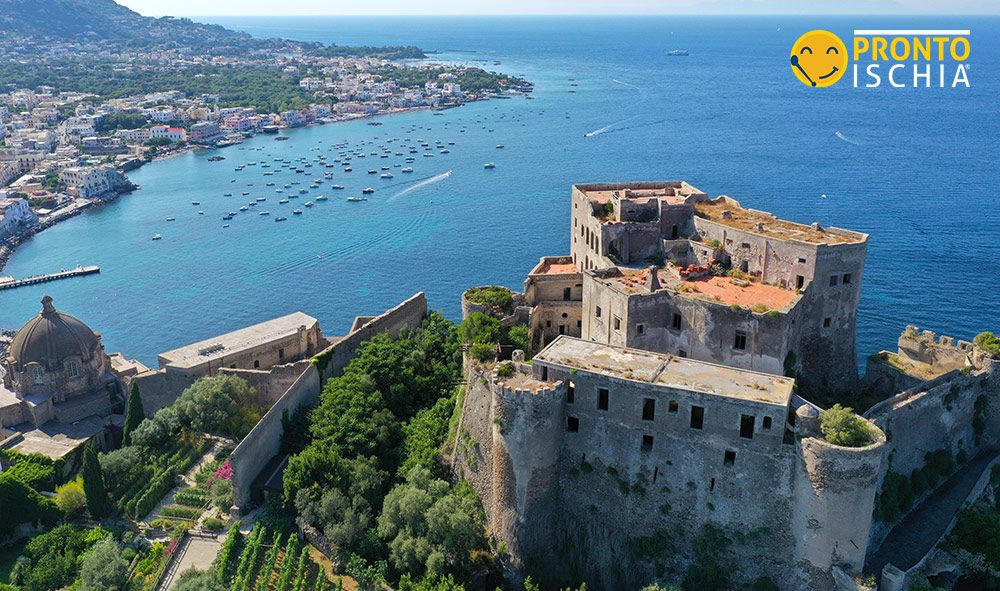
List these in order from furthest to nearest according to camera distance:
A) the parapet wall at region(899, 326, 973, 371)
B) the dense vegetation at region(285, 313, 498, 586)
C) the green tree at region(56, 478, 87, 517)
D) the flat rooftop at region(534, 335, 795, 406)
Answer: the green tree at region(56, 478, 87, 517) → the parapet wall at region(899, 326, 973, 371) → the dense vegetation at region(285, 313, 498, 586) → the flat rooftop at region(534, 335, 795, 406)

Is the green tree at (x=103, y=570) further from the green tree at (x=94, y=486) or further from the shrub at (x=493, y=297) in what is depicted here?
the shrub at (x=493, y=297)

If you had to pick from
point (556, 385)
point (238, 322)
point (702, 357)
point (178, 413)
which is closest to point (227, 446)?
point (178, 413)

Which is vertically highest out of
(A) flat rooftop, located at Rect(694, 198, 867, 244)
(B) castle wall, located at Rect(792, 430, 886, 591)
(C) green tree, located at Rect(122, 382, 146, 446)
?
(A) flat rooftop, located at Rect(694, 198, 867, 244)

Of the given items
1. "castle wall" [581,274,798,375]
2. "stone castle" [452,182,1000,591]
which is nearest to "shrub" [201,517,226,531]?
"stone castle" [452,182,1000,591]

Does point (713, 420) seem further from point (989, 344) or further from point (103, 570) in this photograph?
point (103, 570)

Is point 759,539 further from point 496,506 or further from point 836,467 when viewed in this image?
point 496,506

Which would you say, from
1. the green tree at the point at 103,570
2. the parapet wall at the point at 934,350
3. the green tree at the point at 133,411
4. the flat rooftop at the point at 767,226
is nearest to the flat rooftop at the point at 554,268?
the flat rooftop at the point at 767,226

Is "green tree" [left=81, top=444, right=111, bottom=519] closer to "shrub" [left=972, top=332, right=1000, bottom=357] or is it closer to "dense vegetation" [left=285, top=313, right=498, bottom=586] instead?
"dense vegetation" [left=285, top=313, right=498, bottom=586]
